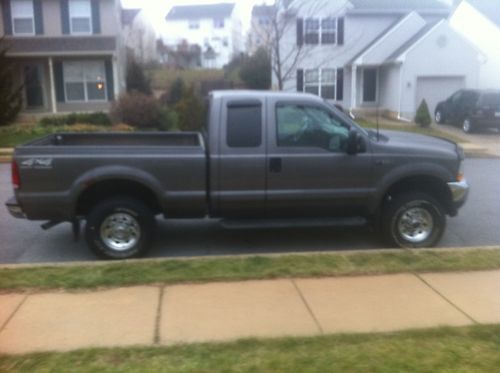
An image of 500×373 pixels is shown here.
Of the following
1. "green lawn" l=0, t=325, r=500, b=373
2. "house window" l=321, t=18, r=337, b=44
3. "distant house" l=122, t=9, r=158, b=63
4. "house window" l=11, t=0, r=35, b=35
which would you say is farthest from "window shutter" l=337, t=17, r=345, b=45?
"green lawn" l=0, t=325, r=500, b=373

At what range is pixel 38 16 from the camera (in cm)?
2655

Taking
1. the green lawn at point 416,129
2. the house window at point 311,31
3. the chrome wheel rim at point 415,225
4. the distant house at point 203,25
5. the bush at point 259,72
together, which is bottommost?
the chrome wheel rim at point 415,225

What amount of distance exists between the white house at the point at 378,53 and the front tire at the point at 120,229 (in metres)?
21.2

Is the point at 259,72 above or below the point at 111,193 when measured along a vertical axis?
above

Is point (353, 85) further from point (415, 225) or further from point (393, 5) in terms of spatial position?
point (415, 225)

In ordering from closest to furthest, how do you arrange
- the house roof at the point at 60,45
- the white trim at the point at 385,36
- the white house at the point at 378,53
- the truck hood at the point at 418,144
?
1. the truck hood at the point at 418,144
2. the house roof at the point at 60,45
3. the white house at the point at 378,53
4. the white trim at the point at 385,36

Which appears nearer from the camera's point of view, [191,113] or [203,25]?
[191,113]

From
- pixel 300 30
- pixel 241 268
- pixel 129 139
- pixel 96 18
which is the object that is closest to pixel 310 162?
pixel 241 268

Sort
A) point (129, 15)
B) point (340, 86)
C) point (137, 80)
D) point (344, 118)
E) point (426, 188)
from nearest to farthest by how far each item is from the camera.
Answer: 1. point (344, 118)
2. point (426, 188)
3. point (340, 86)
4. point (137, 80)
5. point (129, 15)

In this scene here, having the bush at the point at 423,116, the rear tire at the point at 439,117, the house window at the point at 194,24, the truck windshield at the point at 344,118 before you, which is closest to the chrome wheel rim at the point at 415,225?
the truck windshield at the point at 344,118

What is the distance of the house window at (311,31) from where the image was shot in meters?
29.0

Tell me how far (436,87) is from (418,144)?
22.0m

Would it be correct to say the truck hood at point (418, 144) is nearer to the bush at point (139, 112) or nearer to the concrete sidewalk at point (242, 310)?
the concrete sidewalk at point (242, 310)

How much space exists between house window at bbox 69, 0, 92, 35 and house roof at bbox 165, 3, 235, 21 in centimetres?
5840
